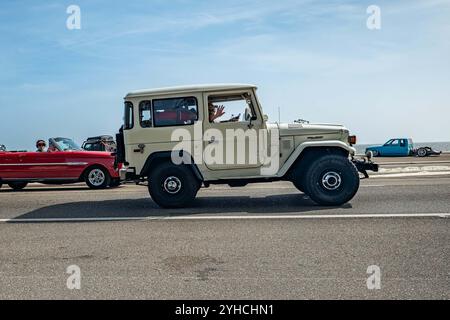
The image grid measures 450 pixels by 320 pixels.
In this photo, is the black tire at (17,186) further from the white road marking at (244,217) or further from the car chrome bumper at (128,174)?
the car chrome bumper at (128,174)

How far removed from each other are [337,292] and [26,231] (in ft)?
16.8

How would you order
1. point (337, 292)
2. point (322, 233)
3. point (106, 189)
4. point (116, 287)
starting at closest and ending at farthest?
point (337, 292) < point (116, 287) < point (322, 233) < point (106, 189)

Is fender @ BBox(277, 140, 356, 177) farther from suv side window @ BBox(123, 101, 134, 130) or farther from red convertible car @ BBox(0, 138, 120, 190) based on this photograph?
red convertible car @ BBox(0, 138, 120, 190)

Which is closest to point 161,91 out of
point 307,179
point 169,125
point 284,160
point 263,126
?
point 169,125

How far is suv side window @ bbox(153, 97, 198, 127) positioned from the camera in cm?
805

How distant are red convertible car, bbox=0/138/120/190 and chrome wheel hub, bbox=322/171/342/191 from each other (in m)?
7.12

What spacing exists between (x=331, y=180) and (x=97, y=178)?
782 cm

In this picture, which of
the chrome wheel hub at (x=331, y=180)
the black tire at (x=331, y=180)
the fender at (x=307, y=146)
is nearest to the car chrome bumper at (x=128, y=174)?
the fender at (x=307, y=146)

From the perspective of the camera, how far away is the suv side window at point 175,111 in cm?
805

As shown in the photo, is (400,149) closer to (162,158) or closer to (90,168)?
(90,168)

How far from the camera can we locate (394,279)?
3863 millimetres

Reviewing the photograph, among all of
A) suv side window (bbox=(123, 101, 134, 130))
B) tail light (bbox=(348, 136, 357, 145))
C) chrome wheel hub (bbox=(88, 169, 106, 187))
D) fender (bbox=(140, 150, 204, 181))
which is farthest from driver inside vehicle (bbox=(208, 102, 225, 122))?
chrome wheel hub (bbox=(88, 169, 106, 187))

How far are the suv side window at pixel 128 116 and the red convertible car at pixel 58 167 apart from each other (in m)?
4.60
